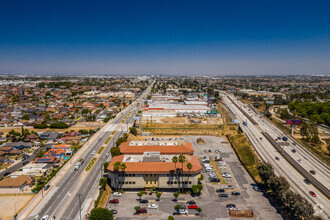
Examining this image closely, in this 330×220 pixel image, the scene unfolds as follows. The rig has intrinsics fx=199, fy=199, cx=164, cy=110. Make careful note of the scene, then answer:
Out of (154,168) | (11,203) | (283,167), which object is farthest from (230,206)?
(11,203)

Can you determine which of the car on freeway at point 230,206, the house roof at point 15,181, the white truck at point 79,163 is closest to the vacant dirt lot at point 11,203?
the house roof at point 15,181

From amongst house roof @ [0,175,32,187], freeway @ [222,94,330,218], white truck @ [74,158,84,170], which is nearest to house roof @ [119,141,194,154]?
white truck @ [74,158,84,170]

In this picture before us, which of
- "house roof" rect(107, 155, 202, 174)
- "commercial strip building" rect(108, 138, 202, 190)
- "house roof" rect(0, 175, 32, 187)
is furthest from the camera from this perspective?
"house roof" rect(0, 175, 32, 187)

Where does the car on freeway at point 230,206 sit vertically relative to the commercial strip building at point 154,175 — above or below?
below

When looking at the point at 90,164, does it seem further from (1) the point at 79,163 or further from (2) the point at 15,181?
(2) the point at 15,181

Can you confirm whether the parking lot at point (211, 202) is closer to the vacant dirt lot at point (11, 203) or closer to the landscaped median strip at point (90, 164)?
the landscaped median strip at point (90, 164)

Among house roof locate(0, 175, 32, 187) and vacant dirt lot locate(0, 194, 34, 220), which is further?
house roof locate(0, 175, 32, 187)

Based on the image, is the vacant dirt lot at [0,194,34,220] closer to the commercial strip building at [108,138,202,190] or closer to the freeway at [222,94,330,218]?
the commercial strip building at [108,138,202,190]
